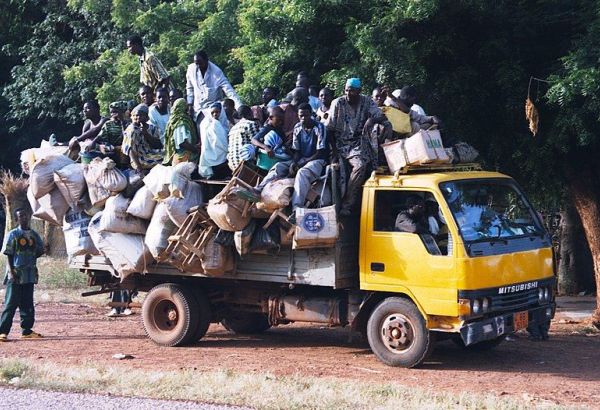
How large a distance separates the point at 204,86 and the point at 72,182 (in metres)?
2.08

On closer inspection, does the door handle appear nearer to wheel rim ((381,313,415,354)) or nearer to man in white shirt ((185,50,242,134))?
wheel rim ((381,313,415,354))

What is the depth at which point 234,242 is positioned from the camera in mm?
9828

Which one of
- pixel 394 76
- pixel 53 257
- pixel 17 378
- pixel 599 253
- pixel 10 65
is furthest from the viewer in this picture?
pixel 10 65

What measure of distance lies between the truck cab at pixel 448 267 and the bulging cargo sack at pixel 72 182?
358 cm

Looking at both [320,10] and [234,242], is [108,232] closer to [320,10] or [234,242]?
[234,242]

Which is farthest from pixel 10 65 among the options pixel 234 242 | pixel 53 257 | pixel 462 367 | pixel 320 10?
pixel 462 367

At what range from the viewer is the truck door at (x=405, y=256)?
8.86 metres

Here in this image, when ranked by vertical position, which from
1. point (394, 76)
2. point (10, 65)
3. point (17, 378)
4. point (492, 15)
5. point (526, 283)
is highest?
point (10, 65)

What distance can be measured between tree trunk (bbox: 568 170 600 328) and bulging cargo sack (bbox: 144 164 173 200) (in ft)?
18.9

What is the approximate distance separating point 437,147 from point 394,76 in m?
2.37

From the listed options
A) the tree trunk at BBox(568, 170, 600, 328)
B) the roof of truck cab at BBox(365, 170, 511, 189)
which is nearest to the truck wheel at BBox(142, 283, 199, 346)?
the roof of truck cab at BBox(365, 170, 511, 189)

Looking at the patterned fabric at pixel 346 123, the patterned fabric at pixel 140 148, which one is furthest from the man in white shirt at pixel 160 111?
the patterned fabric at pixel 346 123

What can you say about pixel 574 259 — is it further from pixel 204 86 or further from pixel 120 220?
pixel 120 220

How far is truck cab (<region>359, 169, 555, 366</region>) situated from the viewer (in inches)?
347
